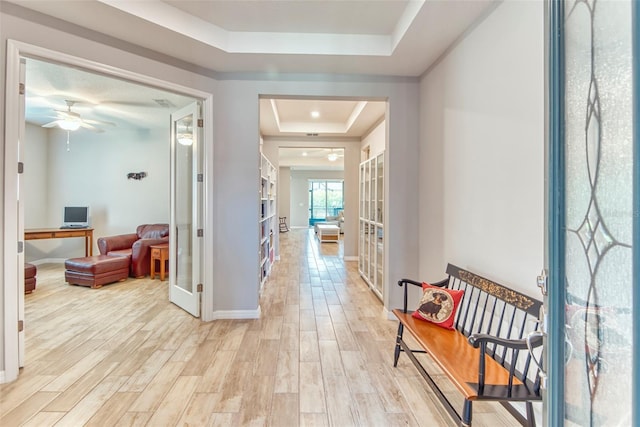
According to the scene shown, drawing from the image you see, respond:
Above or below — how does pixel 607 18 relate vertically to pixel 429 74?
below

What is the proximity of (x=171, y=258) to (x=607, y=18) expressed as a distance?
416 cm

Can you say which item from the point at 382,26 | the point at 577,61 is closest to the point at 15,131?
the point at 382,26

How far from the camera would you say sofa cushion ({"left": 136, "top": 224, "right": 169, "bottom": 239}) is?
210 inches

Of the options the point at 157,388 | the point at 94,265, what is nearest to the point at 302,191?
the point at 94,265

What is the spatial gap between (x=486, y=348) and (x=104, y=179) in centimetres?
695

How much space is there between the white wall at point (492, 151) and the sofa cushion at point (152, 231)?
4.57 metres

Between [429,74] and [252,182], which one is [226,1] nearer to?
[252,182]

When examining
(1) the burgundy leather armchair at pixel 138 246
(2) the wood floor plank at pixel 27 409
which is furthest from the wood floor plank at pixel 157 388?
(1) the burgundy leather armchair at pixel 138 246

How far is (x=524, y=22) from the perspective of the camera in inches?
69.1

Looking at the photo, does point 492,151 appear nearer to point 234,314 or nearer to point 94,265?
point 234,314

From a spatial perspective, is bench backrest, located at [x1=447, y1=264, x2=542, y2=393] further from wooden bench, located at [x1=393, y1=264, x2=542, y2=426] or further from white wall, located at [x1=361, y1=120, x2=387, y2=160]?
white wall, located at [x1=361, y1=120, x2=387, y2=160]

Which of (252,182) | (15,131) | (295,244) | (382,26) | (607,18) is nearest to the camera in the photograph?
(607,18)

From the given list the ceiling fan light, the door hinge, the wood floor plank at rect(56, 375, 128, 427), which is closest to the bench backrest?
the door hinge

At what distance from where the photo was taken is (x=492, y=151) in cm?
206
